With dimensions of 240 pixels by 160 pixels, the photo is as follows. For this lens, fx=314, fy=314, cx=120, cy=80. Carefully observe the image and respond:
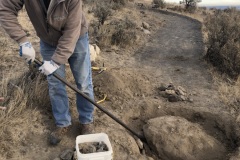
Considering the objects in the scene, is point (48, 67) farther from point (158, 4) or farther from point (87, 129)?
point (158, 4)

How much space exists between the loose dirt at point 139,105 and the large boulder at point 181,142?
0.12 meters

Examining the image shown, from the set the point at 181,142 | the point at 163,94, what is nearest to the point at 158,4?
the point at 163,94

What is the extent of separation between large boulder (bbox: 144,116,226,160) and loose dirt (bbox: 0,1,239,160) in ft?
0.39

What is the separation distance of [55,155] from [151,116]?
1556 millimetres

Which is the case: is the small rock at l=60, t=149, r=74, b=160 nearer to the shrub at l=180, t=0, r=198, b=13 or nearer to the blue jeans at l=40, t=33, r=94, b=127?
the blue jeans at l=40, t=33, r=94, b=127

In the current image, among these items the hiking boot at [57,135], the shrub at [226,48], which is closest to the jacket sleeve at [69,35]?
the hiking boot at [57,135]

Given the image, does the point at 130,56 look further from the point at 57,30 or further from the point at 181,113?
the point at 57,30

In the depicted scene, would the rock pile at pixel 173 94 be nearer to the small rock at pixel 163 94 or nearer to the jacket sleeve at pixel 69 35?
the small rock at pixel 163 94

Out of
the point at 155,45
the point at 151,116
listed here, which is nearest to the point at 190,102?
the point at 151,116

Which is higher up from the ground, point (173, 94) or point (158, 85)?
point (173, 94)

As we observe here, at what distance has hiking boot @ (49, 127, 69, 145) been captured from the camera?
10.8ft

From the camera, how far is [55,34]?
117 inches

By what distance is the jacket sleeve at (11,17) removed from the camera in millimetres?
2827

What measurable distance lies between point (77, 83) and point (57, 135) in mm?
616
